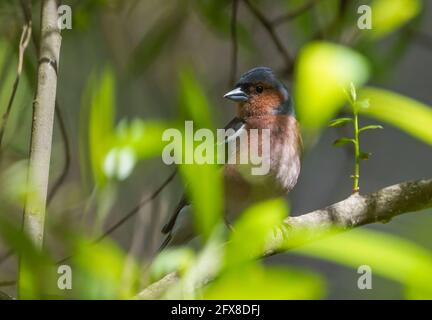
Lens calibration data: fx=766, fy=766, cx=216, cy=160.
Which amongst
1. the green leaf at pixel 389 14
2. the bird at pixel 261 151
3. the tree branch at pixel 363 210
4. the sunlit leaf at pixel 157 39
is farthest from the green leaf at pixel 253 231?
the sunlit leaf at pixel 157 39

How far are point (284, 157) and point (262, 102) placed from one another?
0.24 meters

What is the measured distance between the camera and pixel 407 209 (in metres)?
1.25

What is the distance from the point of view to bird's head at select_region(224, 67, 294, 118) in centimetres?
193

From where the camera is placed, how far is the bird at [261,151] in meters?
1.69

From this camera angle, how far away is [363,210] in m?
1.21

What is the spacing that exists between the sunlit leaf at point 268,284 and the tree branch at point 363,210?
56 centimetres

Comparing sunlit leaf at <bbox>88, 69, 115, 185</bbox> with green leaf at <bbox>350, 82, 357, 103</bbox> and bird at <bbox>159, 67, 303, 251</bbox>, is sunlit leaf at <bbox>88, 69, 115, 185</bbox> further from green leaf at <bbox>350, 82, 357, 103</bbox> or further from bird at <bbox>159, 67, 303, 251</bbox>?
bird at <bbox>159, 67, 303, 251</bbox>

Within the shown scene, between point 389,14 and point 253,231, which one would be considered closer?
point 253,231

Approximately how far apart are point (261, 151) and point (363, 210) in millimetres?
638

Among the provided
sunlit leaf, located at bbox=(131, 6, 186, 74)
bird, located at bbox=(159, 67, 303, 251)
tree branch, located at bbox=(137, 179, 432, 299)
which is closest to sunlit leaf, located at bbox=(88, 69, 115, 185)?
tree branch, located at bbox=(137, 179, 432, 299)

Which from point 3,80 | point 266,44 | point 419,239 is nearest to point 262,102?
point 3,80

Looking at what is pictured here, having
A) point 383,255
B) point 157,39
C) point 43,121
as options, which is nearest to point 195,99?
point 383,255

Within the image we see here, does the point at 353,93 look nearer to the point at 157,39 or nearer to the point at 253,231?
the point at 253,231

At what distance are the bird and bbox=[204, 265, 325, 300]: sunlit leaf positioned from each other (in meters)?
1.05
